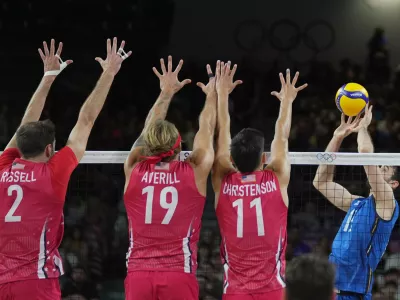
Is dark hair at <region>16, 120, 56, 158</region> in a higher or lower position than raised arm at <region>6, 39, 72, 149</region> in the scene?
lower

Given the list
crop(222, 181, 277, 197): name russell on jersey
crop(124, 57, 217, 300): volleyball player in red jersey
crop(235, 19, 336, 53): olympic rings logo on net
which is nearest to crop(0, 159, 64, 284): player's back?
crop(124, 57, 217, 300): volleyball player in red jersey

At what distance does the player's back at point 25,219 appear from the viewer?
5637mm

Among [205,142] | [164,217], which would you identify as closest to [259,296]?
[164,217]

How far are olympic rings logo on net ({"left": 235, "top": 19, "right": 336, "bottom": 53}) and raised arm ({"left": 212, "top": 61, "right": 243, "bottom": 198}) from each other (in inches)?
331

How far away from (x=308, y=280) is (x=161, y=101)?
3.36 meters

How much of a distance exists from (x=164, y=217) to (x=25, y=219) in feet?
3.50

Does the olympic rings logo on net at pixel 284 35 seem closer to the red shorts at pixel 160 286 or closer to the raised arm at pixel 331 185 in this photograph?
the raised arm at pixel 331 185

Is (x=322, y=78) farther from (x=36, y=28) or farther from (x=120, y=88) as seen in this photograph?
(x=36, y=28)

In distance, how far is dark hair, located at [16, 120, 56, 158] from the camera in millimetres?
5660

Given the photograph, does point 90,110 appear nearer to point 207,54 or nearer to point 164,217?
point 164,217

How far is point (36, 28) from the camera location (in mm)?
14781

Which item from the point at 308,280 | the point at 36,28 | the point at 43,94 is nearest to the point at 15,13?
the point at 36,28

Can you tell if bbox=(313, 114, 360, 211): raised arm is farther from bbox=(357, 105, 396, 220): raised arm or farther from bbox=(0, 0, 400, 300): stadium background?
bbox=(0, 0, 400, 300): stadium background

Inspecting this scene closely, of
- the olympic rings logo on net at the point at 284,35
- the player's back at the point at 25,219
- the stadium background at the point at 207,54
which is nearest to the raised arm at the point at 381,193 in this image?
the player's back at the point at 25,219
